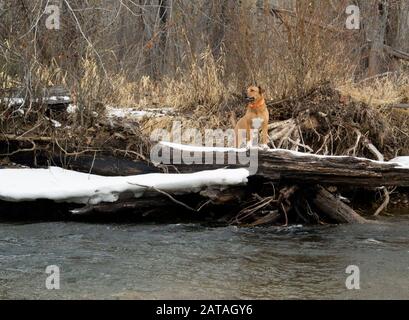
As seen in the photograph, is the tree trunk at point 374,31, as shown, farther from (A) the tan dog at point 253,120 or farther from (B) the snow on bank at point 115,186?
(B) the snow on bank at point 115,186

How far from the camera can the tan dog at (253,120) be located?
30.2 feet

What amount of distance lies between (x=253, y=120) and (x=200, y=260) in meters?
3.42

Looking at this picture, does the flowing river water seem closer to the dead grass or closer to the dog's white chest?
the dog's white chest

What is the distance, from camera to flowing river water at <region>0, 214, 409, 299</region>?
210 inches

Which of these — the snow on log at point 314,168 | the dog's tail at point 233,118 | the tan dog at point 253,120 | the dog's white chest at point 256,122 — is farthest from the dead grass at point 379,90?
the snow on log at point 314,168

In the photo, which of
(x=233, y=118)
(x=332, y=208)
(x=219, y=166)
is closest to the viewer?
(x=219, y=166)

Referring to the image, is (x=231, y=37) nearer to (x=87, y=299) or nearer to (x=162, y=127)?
(x=162, y=127)

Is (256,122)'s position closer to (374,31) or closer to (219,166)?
(219,166)

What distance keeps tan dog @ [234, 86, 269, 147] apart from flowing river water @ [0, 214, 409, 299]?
6.09 feet

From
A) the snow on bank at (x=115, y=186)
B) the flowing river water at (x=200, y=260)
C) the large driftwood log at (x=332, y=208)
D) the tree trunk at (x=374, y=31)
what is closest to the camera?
the flowing river water at (x=200, y=260)

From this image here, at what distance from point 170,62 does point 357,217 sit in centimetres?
777

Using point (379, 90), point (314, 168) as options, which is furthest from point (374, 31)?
point (314, 168)

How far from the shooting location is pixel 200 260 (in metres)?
6.27

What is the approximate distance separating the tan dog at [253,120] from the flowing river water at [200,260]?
1857 millimetres
